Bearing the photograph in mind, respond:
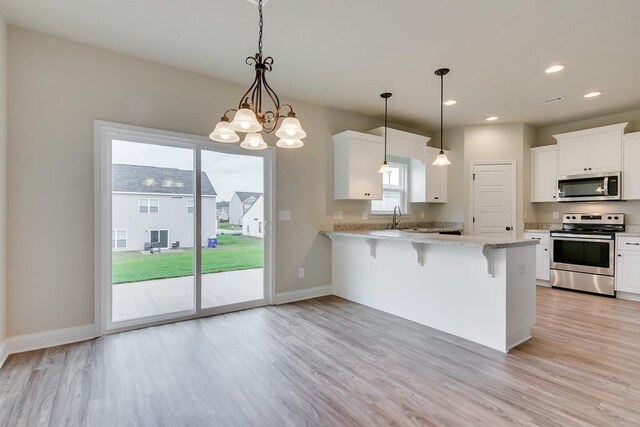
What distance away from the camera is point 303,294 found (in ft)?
14.4

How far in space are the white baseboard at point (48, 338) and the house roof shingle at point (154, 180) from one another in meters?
1.38

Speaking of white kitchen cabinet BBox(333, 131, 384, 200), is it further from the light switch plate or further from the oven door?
the oven door

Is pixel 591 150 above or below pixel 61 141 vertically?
above

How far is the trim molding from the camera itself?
8.78 feet

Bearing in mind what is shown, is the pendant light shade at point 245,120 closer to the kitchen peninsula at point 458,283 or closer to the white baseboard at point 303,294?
the kitchen peninsula at point 458,283

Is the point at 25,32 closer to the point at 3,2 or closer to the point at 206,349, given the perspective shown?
the point at 3,2

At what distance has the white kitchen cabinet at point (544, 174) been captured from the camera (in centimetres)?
532

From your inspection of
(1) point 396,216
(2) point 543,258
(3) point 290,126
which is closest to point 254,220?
(3) point 290,126

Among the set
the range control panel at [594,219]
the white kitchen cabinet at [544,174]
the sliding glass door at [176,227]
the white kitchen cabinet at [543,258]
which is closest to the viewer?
the sliding glass door at [176,227]

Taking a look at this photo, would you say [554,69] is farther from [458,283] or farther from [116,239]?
[116,239]

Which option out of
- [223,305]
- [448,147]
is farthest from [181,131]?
[448,147]

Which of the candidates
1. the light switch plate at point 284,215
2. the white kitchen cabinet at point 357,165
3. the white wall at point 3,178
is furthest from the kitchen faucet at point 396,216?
the white wall at point 3,178

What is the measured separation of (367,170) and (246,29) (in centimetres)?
253

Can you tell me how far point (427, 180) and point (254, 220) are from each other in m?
3.12
